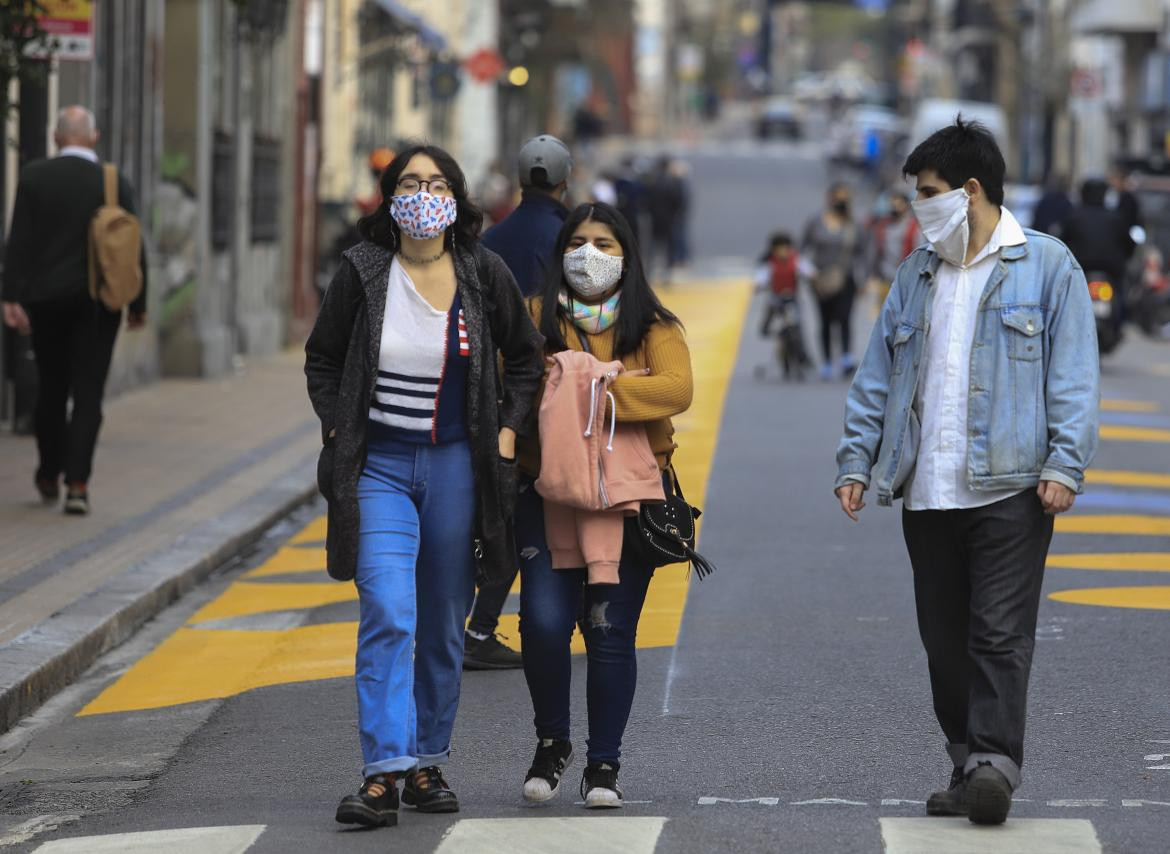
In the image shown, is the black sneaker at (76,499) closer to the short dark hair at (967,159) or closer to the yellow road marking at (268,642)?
the yellow road marking at (268,642)

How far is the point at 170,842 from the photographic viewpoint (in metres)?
6.31

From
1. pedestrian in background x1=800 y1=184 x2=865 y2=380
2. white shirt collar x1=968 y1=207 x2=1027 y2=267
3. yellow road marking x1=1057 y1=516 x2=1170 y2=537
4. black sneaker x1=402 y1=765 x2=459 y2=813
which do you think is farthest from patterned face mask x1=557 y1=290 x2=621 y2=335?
pedestrian in background x1=800 y1=184 x2=865 y2=380

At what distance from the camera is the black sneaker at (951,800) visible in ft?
21.1

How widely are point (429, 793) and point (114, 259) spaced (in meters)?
6.09

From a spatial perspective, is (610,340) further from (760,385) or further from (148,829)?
(760,385)

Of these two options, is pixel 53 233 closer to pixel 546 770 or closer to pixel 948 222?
pixel 546 770

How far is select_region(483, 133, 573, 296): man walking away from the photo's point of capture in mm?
8906

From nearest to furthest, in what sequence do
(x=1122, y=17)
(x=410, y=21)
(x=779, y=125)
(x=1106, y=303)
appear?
1. (x=1106, y=303)
2. (x=410, y=21)
3. (x=1122, y=17)
4. (x=779, y=125)

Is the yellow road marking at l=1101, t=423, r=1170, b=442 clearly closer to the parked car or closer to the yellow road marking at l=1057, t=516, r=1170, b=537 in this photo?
the yellow road marking at l=1057, t=516, r=1170, b=537

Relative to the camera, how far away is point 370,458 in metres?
6.43

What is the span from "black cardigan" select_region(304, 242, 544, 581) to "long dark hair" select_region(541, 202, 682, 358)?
81 millimetres

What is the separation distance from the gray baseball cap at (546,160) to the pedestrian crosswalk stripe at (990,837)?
3291 millimetres

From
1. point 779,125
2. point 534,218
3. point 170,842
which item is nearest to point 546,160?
point 534,218

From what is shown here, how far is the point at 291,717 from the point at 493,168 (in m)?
28.2
